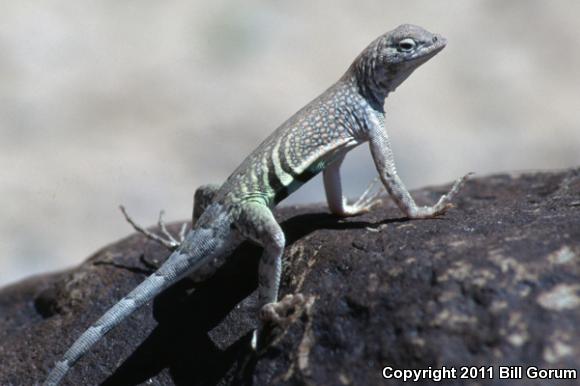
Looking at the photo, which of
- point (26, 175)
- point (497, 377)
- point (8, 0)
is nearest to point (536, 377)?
point (497, 377)

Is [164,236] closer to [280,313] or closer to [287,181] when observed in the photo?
[287,181]

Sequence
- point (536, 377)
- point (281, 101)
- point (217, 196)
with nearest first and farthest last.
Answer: point (536, 377) < point (217, 196) < point (281, 101)

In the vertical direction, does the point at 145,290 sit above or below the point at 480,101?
above

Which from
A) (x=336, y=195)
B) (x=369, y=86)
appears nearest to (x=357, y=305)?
(x=336, y=195)

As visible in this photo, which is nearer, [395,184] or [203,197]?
[395,184]

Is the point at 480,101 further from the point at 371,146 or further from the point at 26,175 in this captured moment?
the point at 371,146

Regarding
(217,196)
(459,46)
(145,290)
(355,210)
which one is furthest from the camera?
(459,46)
